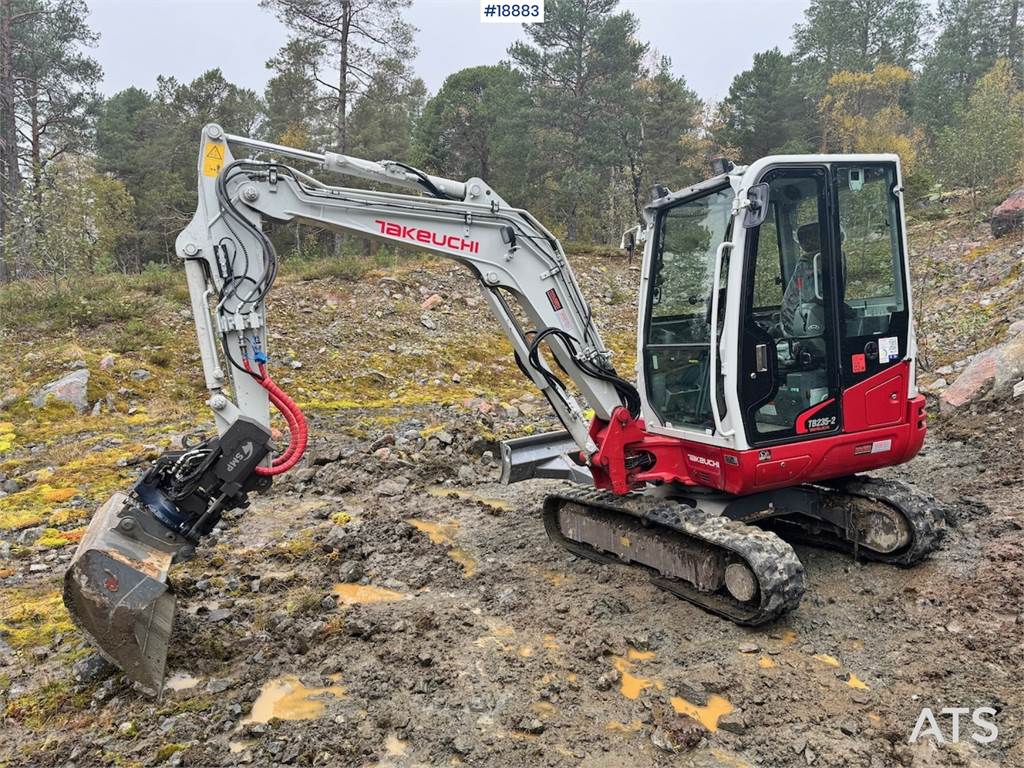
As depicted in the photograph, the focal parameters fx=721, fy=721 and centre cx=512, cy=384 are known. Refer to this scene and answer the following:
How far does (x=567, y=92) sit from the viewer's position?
2247 centimetres

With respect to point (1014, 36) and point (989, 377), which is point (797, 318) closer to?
point (989, 377)

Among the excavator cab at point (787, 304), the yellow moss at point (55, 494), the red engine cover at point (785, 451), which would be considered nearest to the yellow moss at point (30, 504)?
the yellow moss at point (55, 494)

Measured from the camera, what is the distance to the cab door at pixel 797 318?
4.84m

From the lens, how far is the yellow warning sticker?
14.4 feet

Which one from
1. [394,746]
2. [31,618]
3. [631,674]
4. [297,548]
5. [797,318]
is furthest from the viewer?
[297,548]

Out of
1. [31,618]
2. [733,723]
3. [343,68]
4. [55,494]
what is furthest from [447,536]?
[343,68]

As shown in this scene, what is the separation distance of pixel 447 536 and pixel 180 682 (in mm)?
2808

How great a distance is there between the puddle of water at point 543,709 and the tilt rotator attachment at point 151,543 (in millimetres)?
2025

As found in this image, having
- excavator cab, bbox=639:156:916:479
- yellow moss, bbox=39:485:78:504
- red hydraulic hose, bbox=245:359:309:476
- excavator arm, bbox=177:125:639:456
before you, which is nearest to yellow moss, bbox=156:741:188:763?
red hydraulic hose, bbox=245:359:309:476

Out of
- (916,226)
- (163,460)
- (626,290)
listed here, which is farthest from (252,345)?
(916,226)

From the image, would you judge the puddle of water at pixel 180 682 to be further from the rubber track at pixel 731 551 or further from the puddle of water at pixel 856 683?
the puddle of water at pixel 856 683

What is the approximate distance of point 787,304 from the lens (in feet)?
16.4

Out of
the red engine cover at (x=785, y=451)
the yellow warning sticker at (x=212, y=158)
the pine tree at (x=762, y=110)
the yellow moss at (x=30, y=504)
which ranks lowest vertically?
the yellow moss at (x=30, y=504)

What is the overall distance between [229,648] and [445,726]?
1.57 metres
